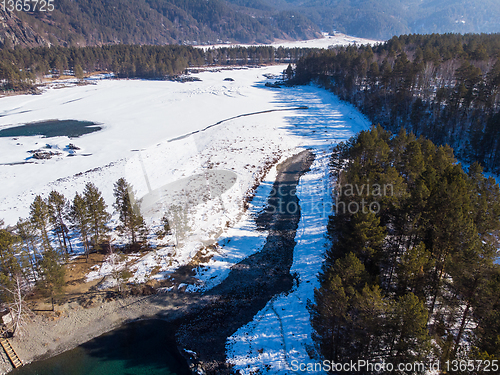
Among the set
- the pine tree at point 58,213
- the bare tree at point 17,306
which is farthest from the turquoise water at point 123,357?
the pine tree at point 58,213

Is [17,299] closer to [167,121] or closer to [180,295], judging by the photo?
[180,295]

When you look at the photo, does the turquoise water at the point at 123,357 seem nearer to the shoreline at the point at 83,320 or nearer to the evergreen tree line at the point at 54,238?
the shoreline at the point at 83,320

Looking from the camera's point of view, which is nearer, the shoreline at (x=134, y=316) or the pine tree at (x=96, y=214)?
the shoreline at (x=134, y=316)

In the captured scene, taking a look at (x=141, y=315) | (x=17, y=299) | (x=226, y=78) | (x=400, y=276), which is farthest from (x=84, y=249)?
(x=226, y=78)

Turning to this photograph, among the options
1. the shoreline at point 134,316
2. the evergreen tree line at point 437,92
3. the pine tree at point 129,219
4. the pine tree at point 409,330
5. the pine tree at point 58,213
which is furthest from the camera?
the evergreen tree line at point 437,92

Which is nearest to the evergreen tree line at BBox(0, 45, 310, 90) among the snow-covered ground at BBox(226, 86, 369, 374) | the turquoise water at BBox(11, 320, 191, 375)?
the snow-covered ground at BBox(226, 86, 369, 374)

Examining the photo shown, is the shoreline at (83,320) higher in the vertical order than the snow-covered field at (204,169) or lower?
lower

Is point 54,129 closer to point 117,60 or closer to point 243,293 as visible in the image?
point 243,293
